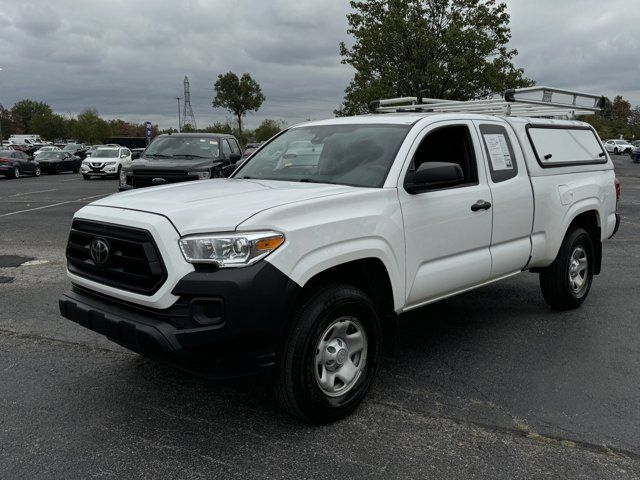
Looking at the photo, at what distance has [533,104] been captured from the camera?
5547 mm

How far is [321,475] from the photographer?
2947mm

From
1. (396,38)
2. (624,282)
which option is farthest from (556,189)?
(396,38)

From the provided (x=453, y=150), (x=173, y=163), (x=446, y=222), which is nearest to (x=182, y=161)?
(x=173, y=163)

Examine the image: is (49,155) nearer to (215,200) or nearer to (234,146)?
(234,146)

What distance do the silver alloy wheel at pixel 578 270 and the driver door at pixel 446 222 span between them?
5.24 ft

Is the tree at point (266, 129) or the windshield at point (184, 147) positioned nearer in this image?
the windshield at point (184, 147)

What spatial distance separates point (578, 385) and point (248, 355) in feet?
7.77

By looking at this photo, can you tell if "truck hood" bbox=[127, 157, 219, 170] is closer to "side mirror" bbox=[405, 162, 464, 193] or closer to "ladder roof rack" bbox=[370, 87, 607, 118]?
"ladder roof rack" bbox=[370, 87, 607, 118]

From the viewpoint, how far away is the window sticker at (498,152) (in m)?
4.77

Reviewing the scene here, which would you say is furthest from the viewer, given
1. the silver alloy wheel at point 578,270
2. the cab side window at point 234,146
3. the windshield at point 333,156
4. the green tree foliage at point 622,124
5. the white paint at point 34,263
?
the green tree foliage at point 622,124

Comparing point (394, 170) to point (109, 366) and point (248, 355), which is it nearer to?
point (248, 355)

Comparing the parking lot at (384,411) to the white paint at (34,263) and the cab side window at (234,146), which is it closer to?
the white paint at (34,263)

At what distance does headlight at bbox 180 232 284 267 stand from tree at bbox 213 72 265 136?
6098 centimetres

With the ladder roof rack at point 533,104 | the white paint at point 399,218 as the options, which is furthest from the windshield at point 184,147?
the white paint at point 399,218
